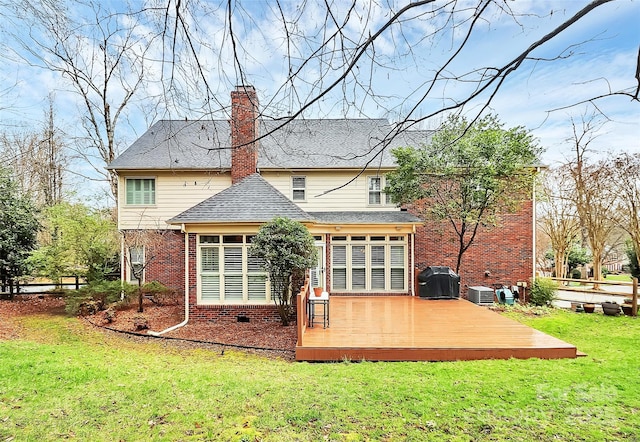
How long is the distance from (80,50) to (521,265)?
583 inches

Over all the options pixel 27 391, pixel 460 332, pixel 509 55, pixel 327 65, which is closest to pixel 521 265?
pixel 460 332

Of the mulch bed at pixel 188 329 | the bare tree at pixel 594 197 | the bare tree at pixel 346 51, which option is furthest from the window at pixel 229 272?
the bare tree at pixel 594 197

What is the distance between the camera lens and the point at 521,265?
13.3 metres

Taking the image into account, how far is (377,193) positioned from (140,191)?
9.49m

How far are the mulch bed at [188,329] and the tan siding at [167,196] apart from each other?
343cm

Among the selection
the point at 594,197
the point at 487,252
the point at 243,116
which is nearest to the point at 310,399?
the point at 243,116

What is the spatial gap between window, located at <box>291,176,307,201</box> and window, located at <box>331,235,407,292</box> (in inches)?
93.7

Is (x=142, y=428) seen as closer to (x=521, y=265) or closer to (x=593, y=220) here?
(x=521, y=265)

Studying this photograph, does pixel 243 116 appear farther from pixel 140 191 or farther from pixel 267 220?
pixel 140 191

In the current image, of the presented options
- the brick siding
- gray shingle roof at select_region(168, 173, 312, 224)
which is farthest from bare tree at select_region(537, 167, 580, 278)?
gray shingle roof at select_region(168, 173, 312, 224)

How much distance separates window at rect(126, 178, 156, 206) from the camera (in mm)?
13461

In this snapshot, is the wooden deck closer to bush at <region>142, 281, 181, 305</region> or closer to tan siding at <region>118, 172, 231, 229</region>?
bush at <region>142, 281, 181, 305</region>

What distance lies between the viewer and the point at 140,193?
44.3 ft

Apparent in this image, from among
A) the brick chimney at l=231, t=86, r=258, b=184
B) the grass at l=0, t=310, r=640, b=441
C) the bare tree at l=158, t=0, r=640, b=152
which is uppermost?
the bare tree at l=158, t=0, r=640, b=152
